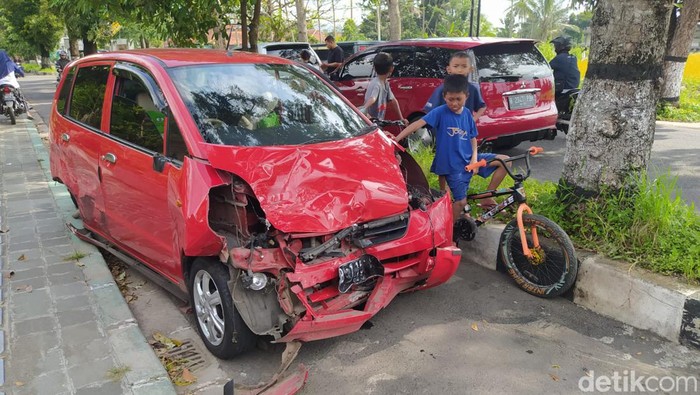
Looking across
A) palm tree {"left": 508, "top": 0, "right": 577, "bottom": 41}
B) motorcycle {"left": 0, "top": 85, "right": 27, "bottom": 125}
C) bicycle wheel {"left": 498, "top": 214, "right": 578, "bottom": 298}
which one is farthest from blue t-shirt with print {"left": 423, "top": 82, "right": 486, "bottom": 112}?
palm tree {"left": 508, "top": 0, "right": 577, "bottom": 41}

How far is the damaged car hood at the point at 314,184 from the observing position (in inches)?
124

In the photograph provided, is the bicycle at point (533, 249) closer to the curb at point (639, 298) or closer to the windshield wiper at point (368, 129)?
the curb at point (639, 298)

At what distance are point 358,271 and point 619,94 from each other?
2584mm

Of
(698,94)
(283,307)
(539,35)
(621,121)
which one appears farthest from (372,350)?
(539,35)

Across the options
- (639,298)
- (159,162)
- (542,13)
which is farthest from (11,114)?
(542,13)

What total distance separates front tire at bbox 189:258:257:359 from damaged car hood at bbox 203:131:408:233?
541 millimetres

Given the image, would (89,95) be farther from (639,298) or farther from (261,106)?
(639,298)

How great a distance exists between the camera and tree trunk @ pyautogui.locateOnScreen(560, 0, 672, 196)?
159 inches

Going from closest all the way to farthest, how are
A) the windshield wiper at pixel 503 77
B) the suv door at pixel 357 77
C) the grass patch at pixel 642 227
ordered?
the grass patch at pixel 642 227
the windshield wiper at pixel 503 77
the suv door at pixel 357 77

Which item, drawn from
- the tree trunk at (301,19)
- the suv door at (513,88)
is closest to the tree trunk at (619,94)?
the suv door at (513,88)

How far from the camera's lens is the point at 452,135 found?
4.47m

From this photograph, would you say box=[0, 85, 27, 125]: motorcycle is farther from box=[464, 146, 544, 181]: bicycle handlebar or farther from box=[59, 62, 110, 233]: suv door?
box=[464, 146, 544, 181]: bicycle handlebar

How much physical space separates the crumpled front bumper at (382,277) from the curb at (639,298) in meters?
1.09

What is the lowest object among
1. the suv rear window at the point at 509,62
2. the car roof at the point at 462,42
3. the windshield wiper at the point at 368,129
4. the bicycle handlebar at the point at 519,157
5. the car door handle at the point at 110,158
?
the bicycle handlebar at the point at 519,157
